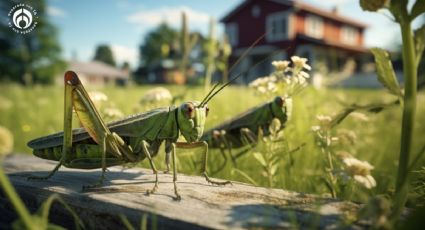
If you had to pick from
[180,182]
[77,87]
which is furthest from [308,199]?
[77,87]

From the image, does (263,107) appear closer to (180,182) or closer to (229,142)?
(229,142)

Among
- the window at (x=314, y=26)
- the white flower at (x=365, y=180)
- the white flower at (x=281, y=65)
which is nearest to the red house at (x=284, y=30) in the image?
the window at (x=314, y=26)

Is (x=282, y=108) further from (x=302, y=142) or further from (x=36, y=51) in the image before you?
(x=36, y=51)

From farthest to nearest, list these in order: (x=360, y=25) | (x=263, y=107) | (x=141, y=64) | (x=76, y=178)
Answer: (x=141, y=64) → (x=360, y=25) → (x=263, y=107) → (x=76, y=178)

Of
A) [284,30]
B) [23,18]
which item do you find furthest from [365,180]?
[284,30]

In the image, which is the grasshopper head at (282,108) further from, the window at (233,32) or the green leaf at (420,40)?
the window at (233,32)
